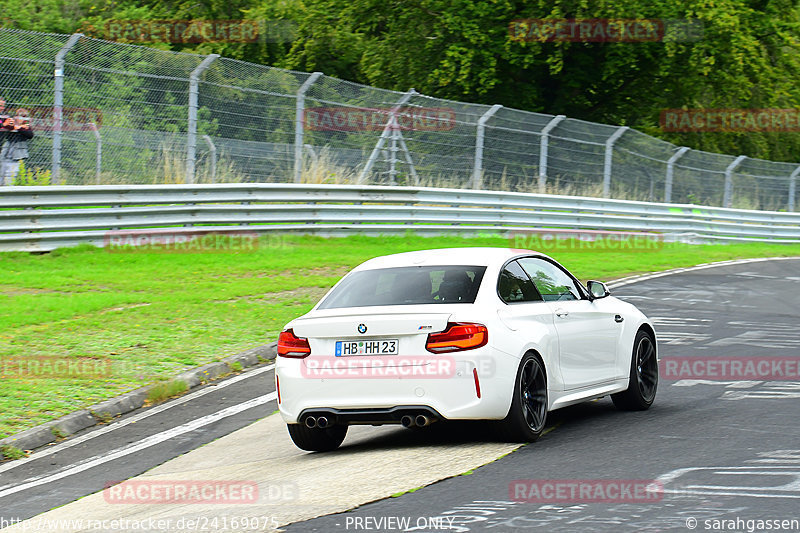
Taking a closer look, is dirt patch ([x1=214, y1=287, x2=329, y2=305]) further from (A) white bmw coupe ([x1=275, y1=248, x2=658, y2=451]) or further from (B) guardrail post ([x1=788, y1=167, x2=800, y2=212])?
(B) guardrail post ([x1=788, y1=167, x2=800, y2=212])

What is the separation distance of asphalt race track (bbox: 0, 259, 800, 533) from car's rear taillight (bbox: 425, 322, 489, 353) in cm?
73

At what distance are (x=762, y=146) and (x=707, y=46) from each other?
10.9 metres

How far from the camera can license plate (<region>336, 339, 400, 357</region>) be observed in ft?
25.0

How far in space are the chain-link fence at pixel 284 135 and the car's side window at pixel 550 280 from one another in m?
11.6

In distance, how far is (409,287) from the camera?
8156 mm

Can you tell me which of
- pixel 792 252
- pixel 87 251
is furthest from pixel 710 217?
pixel 87 251

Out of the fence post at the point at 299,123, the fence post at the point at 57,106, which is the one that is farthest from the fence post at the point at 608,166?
the fence post at the point at 57,106

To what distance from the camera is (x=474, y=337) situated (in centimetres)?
751

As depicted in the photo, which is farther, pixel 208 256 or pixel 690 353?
pixel 208 256

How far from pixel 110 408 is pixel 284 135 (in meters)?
13.6

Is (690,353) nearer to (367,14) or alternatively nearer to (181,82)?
(181,82)
